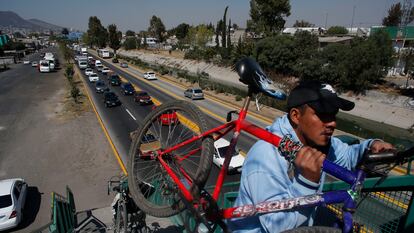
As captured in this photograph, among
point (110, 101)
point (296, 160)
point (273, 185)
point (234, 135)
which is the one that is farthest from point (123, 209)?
point (110, 101)

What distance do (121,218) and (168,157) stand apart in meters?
2.95

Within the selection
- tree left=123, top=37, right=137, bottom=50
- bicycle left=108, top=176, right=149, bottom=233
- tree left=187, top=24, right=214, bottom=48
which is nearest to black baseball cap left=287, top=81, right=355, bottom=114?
bicycle left=108, top=176, right=149, bottom=233

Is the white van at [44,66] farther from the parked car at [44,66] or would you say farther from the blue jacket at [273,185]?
the blue jacket at [273,185]

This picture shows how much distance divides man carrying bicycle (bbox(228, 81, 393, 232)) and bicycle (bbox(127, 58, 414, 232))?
0.08 m

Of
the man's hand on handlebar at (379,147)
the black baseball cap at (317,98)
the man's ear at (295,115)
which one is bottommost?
the man's hand on handlebar at (379,147)

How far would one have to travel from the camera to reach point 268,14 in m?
72.1

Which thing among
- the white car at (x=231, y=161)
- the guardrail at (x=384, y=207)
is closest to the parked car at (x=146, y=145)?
the guardrail at (x=384, y=207)

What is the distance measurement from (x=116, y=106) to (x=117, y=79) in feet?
51.8

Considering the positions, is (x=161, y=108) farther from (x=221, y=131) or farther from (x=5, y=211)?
(x=5, y=211)

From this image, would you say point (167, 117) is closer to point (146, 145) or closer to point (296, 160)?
point (146, 145)

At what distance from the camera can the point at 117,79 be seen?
4647 cm

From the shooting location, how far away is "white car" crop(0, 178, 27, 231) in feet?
36.9

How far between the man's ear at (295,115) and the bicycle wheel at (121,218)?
5262mm

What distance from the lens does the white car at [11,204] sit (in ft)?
36.9
